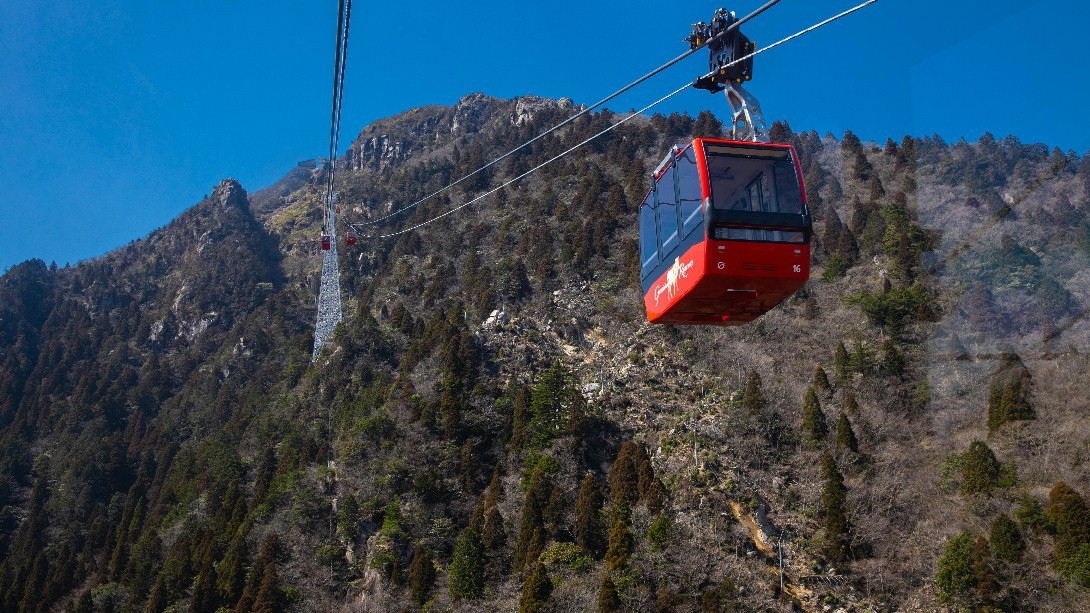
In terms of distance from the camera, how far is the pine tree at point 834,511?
29578 millimetres

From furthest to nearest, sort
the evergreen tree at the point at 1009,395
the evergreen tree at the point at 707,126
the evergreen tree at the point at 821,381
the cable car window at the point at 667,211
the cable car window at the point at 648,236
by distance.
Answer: the evergreen tree at the point at 707,126 → the evergreen tree at the point at 821,381 → the evergreen tree at the point at 1009,395 → the cable car window at the point at 648,236 → the cable car window at the point at 667,211

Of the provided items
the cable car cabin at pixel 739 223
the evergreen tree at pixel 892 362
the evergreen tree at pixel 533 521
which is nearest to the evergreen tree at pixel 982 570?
the evergreen tree at pixel 892 362

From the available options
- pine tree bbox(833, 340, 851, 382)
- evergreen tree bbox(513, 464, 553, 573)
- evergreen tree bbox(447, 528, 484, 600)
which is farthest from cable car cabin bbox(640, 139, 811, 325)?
pine tree bbox(833, 340, 851, 382)

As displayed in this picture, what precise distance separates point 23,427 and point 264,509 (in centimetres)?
4726

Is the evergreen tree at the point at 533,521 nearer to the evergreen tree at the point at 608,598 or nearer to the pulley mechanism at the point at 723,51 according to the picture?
the evergreen tree at the point at 608,598

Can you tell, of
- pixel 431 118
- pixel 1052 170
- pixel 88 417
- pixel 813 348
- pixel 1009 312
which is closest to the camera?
pixel 1009 312

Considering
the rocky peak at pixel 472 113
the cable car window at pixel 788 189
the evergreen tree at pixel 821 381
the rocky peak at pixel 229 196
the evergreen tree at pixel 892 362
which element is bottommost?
the cable car window at pixel 788 189

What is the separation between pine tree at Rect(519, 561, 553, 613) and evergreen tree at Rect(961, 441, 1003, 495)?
49.8ft

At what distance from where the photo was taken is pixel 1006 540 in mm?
25844

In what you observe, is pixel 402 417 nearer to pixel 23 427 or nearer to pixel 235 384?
pixel 235 384

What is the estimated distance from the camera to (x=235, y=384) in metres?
75.9

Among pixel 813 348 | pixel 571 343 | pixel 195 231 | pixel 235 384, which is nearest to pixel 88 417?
pixel 235 384

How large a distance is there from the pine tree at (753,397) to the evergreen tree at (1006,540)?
37.9ft

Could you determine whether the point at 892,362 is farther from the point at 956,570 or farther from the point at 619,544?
the point at 619,544
